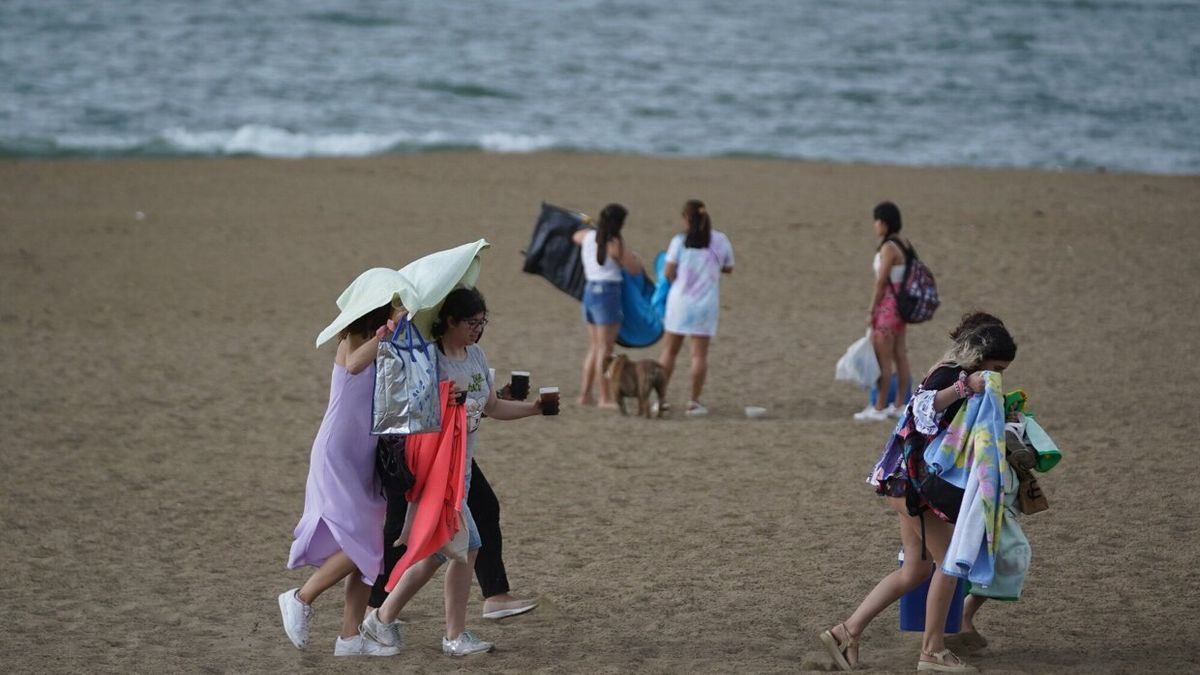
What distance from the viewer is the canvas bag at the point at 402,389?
17.9 ft

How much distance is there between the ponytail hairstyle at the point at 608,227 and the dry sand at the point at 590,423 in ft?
4.16

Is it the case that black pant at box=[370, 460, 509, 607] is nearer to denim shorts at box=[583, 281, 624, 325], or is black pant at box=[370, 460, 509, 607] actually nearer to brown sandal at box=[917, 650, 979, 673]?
brown sandal at box=[917, 650, 979, 673]

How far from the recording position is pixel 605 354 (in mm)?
11062

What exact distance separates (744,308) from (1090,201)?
6895 millimetres

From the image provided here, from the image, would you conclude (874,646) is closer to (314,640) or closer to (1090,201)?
(314,640)

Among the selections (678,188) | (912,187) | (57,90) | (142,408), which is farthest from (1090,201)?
(57,90)

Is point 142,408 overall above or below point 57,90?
below

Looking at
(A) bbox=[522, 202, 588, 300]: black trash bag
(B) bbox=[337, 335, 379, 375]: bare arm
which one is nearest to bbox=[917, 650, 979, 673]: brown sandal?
(B) bbox=[337, 335, 379, 375]: bare arm

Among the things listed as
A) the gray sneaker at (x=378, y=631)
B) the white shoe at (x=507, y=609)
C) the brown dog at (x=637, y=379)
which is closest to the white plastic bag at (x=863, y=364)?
the brown dog at (x=637, y=379)

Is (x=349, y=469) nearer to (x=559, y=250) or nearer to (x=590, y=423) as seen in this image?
(x=590, y=423)

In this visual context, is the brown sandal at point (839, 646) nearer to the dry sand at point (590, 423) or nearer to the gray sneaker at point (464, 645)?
the dry sand at point (590, 423)

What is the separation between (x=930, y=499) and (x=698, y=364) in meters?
Answer: 5.33

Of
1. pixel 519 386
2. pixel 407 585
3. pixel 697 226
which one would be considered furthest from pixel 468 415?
pixel 697 226

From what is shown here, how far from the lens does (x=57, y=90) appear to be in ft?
99.2
